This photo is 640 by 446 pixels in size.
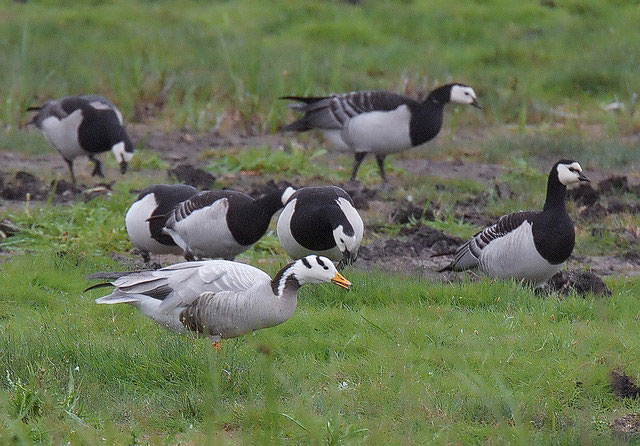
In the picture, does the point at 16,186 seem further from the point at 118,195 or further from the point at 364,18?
the point at 364,18

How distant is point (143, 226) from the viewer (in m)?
8.70

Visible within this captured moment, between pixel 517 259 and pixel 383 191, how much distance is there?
13.0 ft

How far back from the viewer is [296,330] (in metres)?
6.71

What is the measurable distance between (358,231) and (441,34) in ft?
37.2

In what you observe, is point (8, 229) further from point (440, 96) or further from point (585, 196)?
point (585, 196)

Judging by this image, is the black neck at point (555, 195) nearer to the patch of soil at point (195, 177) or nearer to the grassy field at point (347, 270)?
the grassy field at point (347, 270)

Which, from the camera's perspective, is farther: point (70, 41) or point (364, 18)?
point (364, 18)

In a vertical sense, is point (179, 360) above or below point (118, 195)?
above

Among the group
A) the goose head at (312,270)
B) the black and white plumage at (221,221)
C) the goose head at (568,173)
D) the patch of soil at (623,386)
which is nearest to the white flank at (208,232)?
the black and white plumage at (221,221)

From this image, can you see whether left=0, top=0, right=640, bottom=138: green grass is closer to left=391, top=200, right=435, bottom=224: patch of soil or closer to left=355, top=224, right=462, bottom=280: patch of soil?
left=391, top=200, right=435, bottom=224: patch of soil

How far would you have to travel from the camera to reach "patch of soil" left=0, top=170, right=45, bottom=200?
1103 centimetres

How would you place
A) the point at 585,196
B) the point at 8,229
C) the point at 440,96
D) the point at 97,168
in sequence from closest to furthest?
1. the point at 8,229
2. the point at 585,196
3. the point at 97,168
4. the point at 440,96

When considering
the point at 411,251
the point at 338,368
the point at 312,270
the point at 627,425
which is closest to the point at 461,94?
the point at 411,251

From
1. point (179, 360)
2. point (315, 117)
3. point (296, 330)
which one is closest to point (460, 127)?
point (315, 117)
